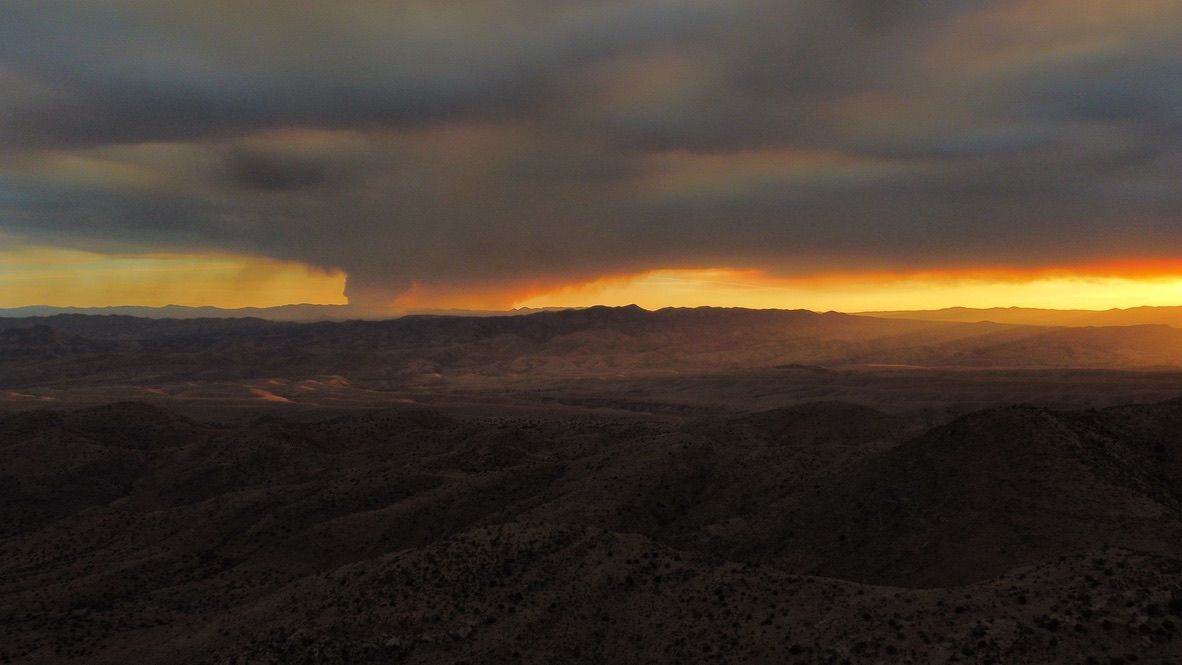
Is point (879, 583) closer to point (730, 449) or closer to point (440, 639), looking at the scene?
point (440, 639)

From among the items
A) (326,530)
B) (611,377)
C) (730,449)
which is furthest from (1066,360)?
(326,530)

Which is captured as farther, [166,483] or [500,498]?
[166,483]

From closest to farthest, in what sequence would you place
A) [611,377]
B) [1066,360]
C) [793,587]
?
[793,587] < [1066,360] < [611,377]

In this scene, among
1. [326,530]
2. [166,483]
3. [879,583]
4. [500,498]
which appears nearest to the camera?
[879,583]

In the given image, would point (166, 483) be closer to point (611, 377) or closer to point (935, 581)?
point (935, 581)

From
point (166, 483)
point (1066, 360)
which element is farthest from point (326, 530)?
point (1066, 360)

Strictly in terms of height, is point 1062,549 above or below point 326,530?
above
